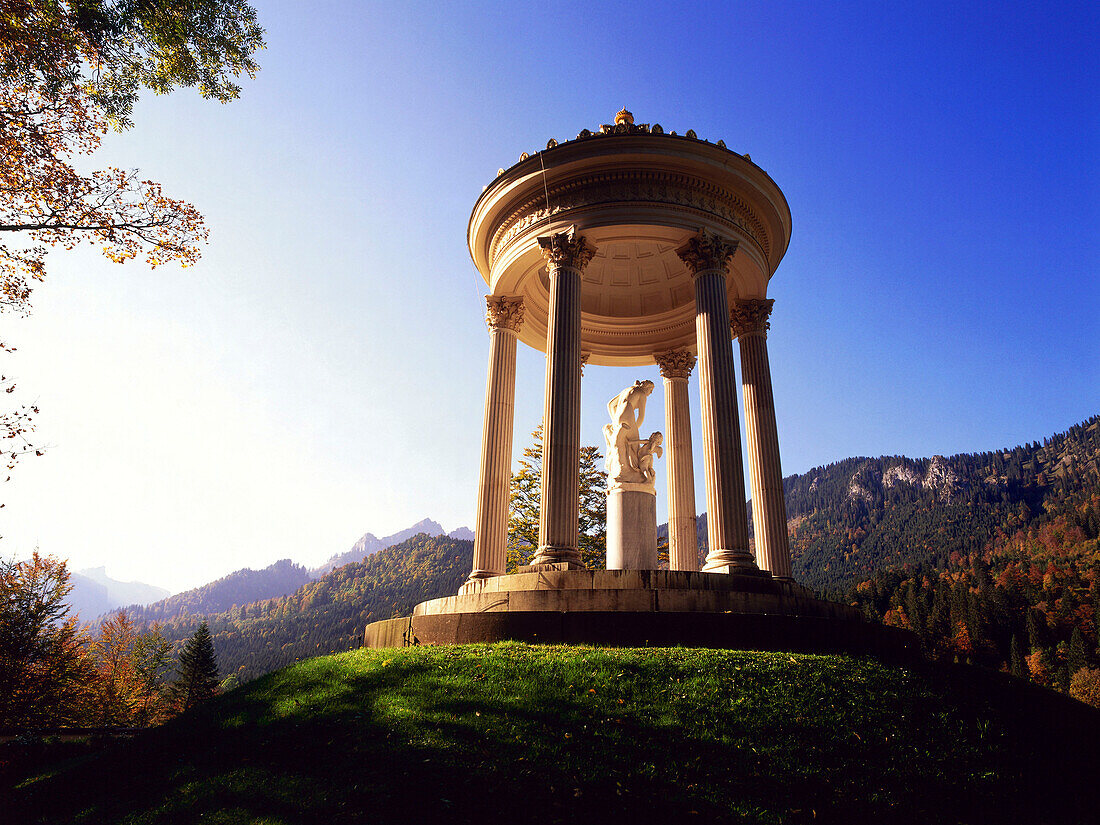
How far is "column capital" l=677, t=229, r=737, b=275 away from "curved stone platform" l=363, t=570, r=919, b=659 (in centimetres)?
1053

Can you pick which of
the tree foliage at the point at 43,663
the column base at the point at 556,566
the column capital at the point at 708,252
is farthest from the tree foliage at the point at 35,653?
the column capital at the point at 708,252

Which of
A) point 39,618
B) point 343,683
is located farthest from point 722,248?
point 39,618

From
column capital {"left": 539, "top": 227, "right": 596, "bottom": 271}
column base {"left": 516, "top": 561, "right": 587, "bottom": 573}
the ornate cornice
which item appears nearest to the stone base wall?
column base {"left": 516, "top": 561, "right": 587, "bottom": 573}

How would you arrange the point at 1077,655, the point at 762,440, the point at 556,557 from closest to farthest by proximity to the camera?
the point at 556,557
the point at 762,440
the point at 1077,655

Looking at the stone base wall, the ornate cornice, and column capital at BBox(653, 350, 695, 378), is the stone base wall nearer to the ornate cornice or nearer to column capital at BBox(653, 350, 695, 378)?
the ornate cornice

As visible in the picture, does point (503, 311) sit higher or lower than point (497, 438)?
higher

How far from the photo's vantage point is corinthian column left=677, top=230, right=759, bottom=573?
18281mm

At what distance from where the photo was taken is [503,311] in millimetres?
24688

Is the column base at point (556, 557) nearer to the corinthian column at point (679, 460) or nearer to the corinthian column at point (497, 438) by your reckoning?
the corinthian column at point (497, 438)

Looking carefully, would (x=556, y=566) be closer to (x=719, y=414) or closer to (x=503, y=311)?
(x=719, y=414)

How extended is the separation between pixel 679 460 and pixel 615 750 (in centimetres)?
1925

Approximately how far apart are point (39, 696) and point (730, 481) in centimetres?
3802

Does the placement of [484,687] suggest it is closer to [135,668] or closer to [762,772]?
[762,772]

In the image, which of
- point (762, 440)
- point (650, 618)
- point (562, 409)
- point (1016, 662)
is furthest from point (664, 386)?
point (1016, 662)
